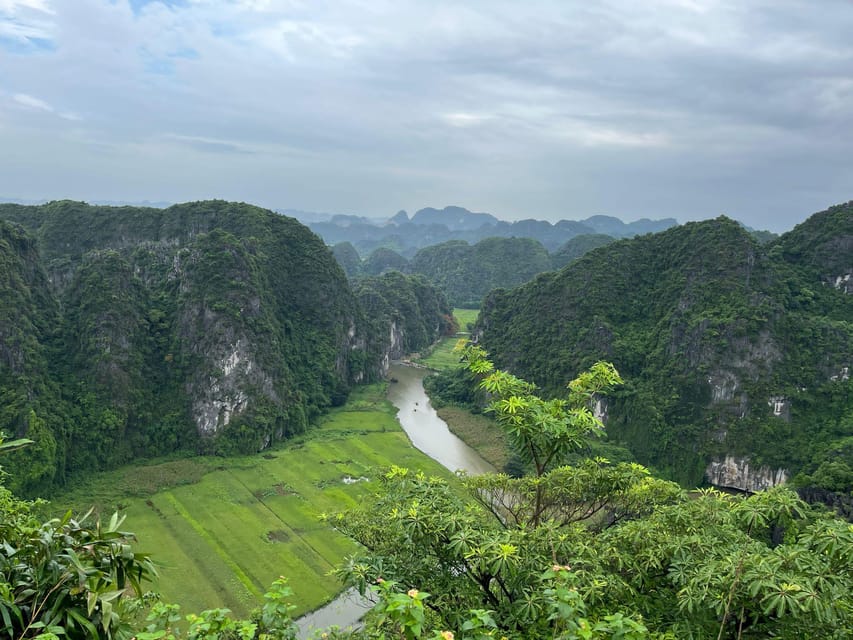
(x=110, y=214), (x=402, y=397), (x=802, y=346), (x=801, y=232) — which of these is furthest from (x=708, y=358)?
(x=110, y=214)

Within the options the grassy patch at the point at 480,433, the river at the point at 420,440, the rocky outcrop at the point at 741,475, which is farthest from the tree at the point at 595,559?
the rocky outcrop at the point at 741,475

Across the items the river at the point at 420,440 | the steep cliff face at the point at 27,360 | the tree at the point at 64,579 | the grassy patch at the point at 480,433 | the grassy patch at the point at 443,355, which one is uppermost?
the tree at the point at 64,579

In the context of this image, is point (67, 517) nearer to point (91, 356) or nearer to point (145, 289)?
point (91, 356)

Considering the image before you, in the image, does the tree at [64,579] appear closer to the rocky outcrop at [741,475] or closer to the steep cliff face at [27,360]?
the steep cliff face at [27,360]

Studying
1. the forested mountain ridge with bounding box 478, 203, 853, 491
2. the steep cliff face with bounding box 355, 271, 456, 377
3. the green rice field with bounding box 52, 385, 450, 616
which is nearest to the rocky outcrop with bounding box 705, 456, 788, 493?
the forested mountain ridge with bounding box 478, 203, 853, 491

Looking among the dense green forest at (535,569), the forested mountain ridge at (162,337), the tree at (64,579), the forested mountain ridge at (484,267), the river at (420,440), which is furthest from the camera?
the forested mountain ridge at (484,267)

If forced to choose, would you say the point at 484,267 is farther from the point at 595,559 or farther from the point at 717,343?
the point at 595,559
